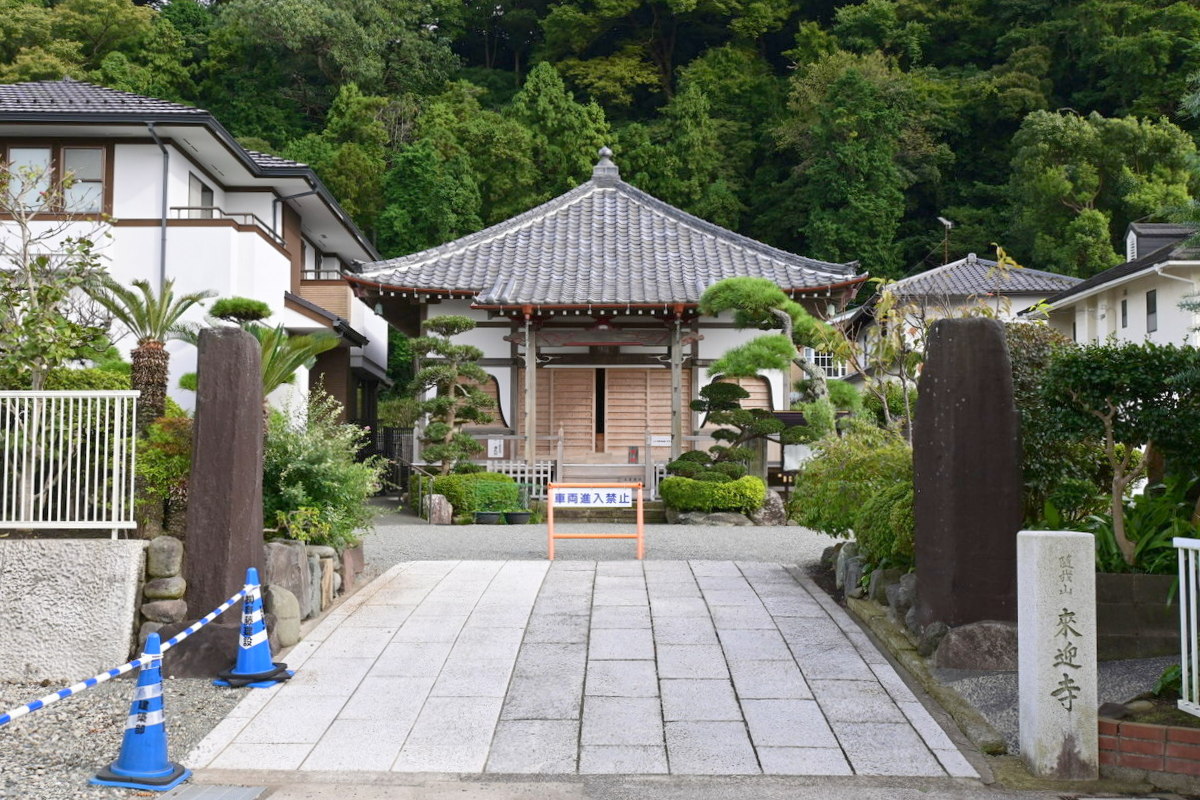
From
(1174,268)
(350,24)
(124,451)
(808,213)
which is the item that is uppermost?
(350,24)

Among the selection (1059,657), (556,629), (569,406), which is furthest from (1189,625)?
(569,406)

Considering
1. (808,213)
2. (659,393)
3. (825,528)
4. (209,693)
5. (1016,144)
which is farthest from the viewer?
(808,213)

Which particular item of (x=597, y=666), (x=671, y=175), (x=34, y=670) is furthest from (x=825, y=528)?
(x=671, y=175)

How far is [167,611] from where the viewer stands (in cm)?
789

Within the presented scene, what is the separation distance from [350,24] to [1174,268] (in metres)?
29.6

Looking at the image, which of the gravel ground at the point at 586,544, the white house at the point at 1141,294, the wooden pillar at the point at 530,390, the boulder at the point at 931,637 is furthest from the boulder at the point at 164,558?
the white house at the point at 1141,294

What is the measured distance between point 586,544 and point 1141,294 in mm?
18955

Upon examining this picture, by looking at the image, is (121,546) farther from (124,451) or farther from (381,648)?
(381,648)

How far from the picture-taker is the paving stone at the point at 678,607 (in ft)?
31.5

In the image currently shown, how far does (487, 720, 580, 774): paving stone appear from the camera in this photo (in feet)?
19.7

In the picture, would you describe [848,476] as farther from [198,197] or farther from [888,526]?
[198,197]

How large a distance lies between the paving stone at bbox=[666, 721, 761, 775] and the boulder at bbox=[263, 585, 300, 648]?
3357 mm

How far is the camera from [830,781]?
5793 mm

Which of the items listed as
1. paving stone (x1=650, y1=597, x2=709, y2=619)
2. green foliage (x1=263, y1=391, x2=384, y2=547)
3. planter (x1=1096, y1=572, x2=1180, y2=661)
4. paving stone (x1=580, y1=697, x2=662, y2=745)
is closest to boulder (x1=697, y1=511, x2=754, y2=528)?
paving stone (x1=650, y1=597, x2=709, y2=619)
